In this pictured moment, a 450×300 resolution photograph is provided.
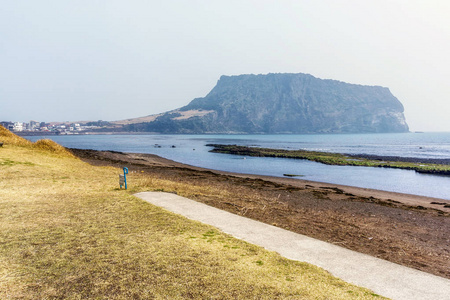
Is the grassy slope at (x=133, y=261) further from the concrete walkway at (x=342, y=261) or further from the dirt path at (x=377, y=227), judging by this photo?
the dirt path at (x=377, y=227)

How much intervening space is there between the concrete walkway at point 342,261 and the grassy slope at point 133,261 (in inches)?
19.0

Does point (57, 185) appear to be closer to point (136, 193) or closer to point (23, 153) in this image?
point (136, 193)

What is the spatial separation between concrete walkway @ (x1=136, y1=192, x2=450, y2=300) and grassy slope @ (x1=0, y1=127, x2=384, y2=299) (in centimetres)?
48

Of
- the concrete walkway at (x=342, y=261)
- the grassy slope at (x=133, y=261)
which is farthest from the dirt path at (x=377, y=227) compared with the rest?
the grassy slope at (x=133, y=261)

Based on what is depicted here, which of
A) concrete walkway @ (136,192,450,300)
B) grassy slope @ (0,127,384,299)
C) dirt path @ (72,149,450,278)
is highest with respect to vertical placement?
grassy slope @ (0,127,384,299)

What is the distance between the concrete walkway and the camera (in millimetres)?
5848

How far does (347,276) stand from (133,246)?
16.3 feet

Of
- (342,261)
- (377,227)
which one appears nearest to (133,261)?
(342,261)

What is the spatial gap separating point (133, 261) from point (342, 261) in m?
4.78

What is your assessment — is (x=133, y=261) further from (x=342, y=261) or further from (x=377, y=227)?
(x=377, y=227)

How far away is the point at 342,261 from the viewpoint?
7.23 meters

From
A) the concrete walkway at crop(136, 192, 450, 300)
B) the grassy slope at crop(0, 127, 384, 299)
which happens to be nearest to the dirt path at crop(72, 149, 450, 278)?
the concrete walkway at crop(136, 192, 450, 300)

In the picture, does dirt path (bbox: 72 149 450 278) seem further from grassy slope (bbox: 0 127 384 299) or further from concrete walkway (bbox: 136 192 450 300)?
grassy slope (bbox: 0 127 384 299)

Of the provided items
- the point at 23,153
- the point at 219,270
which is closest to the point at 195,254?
the point at 219,270
